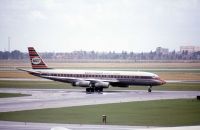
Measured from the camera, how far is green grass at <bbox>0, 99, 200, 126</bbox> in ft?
124

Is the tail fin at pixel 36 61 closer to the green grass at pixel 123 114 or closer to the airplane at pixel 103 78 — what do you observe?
the airplane at pixel 103 78

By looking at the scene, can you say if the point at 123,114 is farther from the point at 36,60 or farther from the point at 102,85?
the point at 36,60

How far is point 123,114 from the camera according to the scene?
42031 mm

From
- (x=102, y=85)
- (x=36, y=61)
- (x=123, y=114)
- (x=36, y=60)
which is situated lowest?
(x=123, y=114)

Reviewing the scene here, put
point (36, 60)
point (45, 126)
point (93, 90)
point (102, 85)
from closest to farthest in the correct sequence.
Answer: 1. point (45, 126)
2. point (102, 85)
3. point (93, 90)
4. point (36, 60)

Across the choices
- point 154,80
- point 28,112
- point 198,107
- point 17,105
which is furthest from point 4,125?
point 154,80

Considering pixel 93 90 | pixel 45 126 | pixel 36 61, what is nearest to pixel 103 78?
pixel 93 90

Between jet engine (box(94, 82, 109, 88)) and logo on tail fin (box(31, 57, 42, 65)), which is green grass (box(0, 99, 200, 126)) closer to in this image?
jet engine (box(94, 82, 109, 88))

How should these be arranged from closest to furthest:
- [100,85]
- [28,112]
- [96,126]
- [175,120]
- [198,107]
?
[96,126]
[175,120]
[28,112]
[198,107]
[100,85]

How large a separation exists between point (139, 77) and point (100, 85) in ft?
21.1

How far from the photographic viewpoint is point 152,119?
128 ft

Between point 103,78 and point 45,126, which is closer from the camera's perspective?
point 45,126

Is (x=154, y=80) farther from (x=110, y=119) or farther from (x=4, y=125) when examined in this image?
(x=4, y=125)

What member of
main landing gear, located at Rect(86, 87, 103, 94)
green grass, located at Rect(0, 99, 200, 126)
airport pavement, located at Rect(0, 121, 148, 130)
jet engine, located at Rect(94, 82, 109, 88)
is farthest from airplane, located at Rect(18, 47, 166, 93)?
airport pavement, located at Rect(0, 121, 148, 130)
